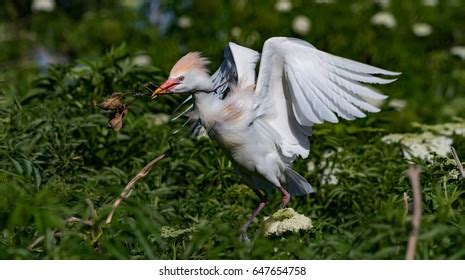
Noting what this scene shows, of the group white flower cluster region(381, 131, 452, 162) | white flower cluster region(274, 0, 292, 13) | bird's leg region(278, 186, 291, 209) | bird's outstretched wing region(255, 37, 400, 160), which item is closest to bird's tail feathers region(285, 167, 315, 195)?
bird's leg region(278, 186, 291, 209)

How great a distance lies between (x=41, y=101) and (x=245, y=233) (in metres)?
2.04

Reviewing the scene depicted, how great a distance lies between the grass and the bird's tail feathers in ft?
0.45

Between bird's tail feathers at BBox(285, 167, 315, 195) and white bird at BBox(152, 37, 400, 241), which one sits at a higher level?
white bird at BBox(152, 37, 400, 241)

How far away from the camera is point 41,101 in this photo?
18.6 feet

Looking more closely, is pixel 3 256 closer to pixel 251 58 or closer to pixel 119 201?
pixel 119 201

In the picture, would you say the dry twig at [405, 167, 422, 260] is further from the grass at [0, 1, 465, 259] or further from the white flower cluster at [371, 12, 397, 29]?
the white flower cluster at [371, 12, 397, 29]

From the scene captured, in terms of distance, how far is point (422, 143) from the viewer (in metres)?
5.45

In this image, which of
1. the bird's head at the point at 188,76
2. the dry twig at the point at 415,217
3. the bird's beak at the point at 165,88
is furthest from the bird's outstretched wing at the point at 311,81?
the dry twig at the point at 415,217

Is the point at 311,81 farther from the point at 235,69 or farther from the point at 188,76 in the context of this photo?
the point at 188,76

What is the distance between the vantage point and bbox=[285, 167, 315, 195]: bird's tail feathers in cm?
426

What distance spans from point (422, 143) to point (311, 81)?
5.23 ft

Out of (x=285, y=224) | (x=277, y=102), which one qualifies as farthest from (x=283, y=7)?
(x=285, y=224)
